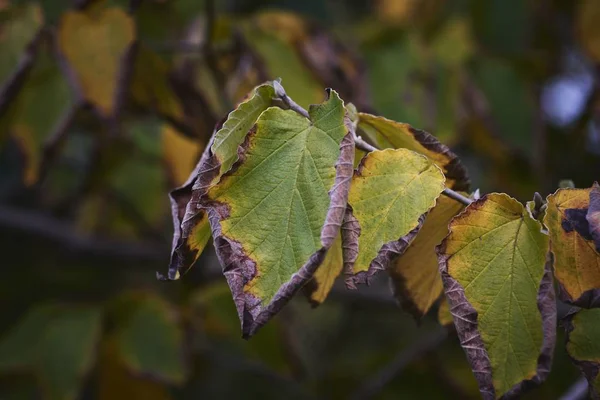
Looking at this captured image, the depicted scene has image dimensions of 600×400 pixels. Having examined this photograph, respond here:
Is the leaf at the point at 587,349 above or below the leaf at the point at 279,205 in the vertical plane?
below

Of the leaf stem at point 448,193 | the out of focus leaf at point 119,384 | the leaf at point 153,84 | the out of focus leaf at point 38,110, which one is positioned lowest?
the out of focus leaf at point 119,384

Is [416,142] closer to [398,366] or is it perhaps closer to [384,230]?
[384,230]

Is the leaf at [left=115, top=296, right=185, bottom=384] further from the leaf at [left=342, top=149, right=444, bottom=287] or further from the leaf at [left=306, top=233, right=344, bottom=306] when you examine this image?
the leaf at [left=342, top=149, right=444, bottom=287]

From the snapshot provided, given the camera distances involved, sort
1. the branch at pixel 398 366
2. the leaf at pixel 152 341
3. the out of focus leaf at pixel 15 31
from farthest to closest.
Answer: the branch at pixel 398 366, the leaf at pixel 152 341, the out of focus leaf at pixel 15 31

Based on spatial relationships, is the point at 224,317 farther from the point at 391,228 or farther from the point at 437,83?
the point at 391,228

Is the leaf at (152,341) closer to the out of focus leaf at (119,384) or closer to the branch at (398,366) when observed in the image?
the out of focus leaf at (119,384)

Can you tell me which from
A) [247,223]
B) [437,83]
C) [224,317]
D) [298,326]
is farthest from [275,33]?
[298,326]

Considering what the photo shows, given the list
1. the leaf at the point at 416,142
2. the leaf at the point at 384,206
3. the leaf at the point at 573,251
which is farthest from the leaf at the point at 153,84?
the leaf at the point at 573,251

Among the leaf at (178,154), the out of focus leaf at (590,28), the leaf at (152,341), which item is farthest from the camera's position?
the out of focus leaf at (590,28)
